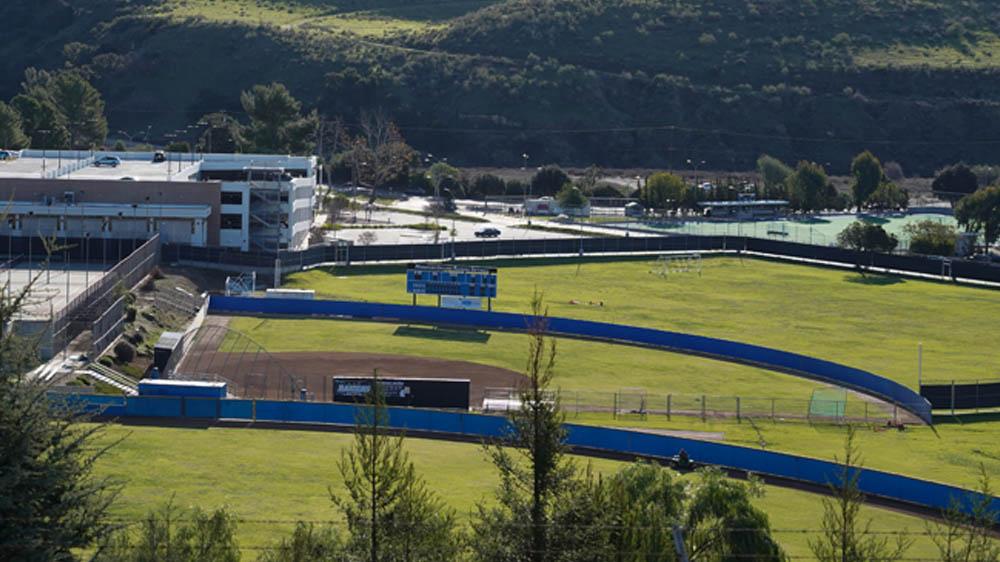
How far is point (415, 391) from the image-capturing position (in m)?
65.3

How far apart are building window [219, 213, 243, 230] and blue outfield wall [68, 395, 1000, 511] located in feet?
144

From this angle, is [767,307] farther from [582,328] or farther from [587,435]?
[587,435]

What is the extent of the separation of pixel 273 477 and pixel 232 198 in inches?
2079

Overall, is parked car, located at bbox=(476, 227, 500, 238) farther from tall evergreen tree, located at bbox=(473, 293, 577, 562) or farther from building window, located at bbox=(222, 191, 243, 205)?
tall evergreen tree, located at bbox=(473, 293, 577, 562)

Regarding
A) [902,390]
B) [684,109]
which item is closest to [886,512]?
[902,390]

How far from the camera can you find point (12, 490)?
1113 inches

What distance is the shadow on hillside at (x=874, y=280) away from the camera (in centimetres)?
10583

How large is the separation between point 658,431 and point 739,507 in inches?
823

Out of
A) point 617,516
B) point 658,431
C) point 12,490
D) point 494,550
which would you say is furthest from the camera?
point 658,431

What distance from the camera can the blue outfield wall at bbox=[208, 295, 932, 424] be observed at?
7488 centimetres

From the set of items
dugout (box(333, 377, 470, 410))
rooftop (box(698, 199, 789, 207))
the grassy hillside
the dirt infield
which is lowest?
the dirt infield

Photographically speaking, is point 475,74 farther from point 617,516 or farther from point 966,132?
point 617,516

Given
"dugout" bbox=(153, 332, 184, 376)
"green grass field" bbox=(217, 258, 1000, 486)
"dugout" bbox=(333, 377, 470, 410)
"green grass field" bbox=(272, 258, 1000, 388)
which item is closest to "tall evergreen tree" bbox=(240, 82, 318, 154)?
"green grass field" bbox=(272, 258, 1000, 388)

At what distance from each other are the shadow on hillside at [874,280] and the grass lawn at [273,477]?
54.1 meters
